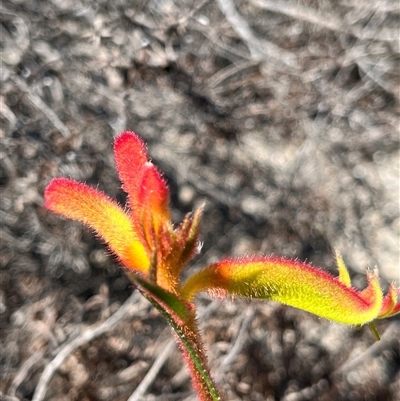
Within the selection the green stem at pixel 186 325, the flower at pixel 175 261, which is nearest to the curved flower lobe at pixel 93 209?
the flower at pixel 175 261

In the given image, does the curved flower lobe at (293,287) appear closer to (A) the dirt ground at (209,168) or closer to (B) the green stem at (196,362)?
(B) the green stem at (196,362)

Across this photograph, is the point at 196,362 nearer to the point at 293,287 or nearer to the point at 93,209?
the point at 293,287

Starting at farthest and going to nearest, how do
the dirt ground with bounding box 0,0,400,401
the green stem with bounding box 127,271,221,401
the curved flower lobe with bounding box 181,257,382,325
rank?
the dirt ground with bounding box 0,0,400,401
the curved flower lobe with bounding box 181,257,382,325
the green stem with bounding box 127,271,221,401

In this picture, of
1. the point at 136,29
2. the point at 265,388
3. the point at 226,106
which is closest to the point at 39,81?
the point at 136,29

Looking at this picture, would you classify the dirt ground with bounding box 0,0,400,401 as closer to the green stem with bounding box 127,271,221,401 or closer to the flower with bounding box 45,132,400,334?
the green stem with bounding box 127,271,221,401

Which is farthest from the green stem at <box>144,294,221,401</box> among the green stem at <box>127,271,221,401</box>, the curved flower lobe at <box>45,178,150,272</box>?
the curved flower lobe at <box>45,178,150,272</box>
